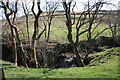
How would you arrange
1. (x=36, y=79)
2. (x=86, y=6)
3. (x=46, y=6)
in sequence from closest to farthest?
Result: 1. (x=36, y=79)
2. (x=86, y=6)
3. (x=46, y=6)

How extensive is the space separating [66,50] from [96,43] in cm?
433

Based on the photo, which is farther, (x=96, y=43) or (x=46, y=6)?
(x=46, y=6)

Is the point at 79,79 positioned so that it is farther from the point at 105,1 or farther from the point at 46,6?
the point at 46,6

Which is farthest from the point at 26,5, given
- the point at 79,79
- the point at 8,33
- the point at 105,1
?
the point at 79,79

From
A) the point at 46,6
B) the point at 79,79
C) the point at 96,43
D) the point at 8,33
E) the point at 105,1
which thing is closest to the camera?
the point at 79,79

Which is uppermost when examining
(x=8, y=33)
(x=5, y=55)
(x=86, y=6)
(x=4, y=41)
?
(x=86, y=6)

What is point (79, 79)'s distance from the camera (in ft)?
14.6

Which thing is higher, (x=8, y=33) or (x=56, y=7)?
(x=56, y=7)

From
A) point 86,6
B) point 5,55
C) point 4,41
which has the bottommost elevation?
point 5,55

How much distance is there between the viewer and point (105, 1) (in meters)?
8.70

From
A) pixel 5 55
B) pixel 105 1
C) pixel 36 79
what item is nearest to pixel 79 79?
pixel 36 79

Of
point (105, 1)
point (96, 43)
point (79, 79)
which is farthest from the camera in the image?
point (96, 43)

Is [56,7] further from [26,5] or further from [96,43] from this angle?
[96,43]

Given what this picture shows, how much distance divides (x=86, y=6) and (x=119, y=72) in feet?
24.2
